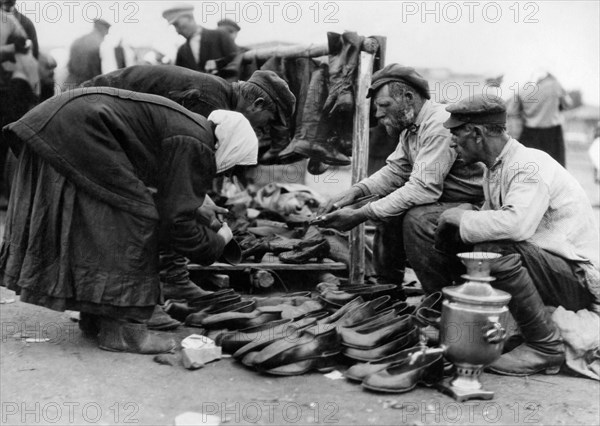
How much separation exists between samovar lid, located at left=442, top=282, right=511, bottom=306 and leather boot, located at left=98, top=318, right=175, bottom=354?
154cm

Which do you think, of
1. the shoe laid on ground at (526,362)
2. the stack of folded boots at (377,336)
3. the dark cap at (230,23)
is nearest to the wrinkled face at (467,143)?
the stack of folded boots at (377,336)

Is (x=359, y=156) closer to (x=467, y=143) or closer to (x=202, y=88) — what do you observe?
(x=202, y=88)

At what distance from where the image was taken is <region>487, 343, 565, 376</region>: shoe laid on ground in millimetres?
3252

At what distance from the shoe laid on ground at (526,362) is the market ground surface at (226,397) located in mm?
44

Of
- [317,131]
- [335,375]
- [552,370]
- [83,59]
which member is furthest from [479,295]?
[83,59]

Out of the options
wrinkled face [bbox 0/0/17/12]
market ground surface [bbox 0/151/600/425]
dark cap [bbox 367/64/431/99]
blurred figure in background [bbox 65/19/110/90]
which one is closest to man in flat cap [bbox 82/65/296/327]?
dark cap [bbox 367/64/431/99]

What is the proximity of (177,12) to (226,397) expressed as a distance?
19.4 ft

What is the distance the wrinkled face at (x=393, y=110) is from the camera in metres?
4.13

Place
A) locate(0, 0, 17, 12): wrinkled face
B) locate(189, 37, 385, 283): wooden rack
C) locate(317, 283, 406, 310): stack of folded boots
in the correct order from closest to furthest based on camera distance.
A: 1. locate(317, 283, 406, 310): stack of folded boots
2. locate(189, 37, 385, 283): wooden rack
3. locate(0, 0, 17, 12): wrinkled face

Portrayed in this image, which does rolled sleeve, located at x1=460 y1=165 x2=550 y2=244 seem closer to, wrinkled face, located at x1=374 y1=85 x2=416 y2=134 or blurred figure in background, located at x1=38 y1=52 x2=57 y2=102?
wrinkled face, located at x1=374 y1=85 x2=416 y2=134

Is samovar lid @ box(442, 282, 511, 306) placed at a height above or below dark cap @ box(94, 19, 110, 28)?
below

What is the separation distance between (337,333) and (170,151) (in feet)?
4.14

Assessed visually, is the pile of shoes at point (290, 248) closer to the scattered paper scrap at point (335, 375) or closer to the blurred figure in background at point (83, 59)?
the scattered paper scrap at point (335, 375)

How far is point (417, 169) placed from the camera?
159 inches
